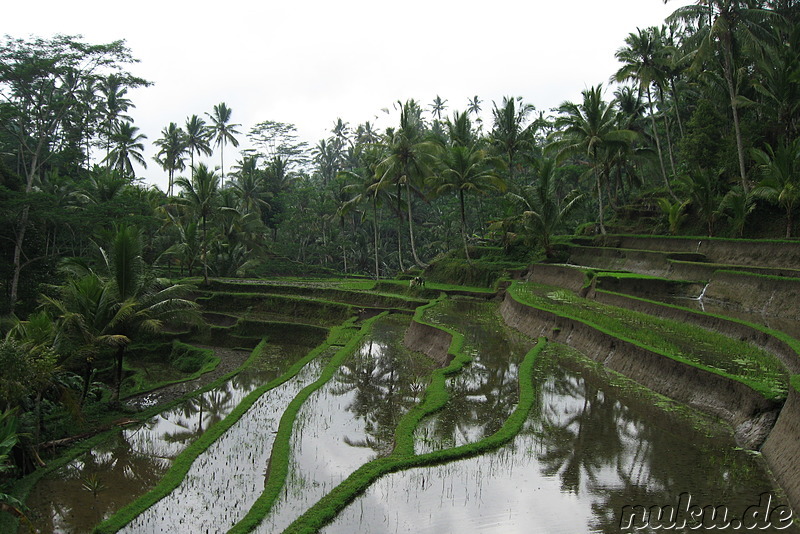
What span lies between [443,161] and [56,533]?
69.6ft

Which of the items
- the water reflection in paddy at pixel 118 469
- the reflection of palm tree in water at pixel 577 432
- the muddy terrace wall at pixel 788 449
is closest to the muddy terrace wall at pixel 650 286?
the reflection of palm tree in water at pixel 577 432

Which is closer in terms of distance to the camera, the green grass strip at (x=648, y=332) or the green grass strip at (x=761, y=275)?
the green grass strip at (x=648, y=332)

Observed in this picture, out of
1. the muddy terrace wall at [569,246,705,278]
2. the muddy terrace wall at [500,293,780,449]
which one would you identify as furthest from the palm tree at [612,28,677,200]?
the muddy terrace wall at [500,293,780,449]

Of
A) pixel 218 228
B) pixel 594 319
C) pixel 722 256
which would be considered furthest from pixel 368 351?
pixel 218 228

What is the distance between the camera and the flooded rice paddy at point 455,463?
19.2 ft

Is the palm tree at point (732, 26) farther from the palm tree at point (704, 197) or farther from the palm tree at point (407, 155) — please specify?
the palm tree at point (407, 155)

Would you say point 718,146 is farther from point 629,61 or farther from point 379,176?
point 379,176

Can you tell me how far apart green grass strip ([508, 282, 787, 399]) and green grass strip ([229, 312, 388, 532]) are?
635 centimetres

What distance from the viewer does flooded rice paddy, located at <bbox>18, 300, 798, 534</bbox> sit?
19.2 ft

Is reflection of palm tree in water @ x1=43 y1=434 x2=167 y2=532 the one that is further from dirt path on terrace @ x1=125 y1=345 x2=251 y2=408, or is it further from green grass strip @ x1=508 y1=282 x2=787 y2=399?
green grass strip @ x1=508 y1=282 x2=787 y2=399

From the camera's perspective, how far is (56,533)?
6.99 m

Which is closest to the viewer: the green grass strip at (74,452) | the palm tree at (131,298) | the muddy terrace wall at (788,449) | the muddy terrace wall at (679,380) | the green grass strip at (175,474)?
the muddy terrace wall at (788,449)

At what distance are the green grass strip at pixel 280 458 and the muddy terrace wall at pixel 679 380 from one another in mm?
6045

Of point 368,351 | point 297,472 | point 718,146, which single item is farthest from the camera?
point 718,146
